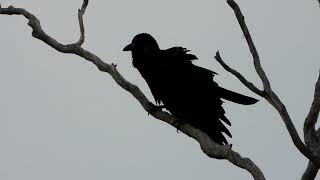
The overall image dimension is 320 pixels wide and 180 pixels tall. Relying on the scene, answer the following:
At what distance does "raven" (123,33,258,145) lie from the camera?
6797mm

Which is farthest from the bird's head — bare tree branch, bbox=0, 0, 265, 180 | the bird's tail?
bare tree branch, bbox=0, 0, 265, 180

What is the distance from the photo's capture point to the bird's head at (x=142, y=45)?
7792mm

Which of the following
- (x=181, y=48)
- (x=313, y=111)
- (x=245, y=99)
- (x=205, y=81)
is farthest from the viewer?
(x=181, y=48)

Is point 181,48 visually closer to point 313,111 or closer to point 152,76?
point 152,76

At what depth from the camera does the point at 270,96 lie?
15.1 ft

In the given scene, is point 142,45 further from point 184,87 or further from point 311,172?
point 311,172

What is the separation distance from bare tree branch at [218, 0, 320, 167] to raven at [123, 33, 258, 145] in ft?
5.93

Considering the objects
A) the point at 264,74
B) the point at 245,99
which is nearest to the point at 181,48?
the point at 245,99

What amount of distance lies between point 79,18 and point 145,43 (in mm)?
1755

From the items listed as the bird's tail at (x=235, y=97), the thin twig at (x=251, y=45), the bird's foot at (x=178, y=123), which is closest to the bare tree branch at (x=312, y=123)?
the thin twig at (x=251, y=45)

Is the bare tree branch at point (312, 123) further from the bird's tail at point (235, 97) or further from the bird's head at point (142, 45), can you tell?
the bird's head at point (142, 45)

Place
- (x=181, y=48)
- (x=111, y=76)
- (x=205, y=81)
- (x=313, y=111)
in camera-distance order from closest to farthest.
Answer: (x=313, y=111) < (x=111, y=76) < (x=205, y=81) < (x=181, y=48)

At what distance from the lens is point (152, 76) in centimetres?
750

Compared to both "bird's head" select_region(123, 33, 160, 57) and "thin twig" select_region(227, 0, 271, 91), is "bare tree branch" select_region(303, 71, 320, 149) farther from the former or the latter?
"bird's head" select_region(123, 33, 160, 57)
